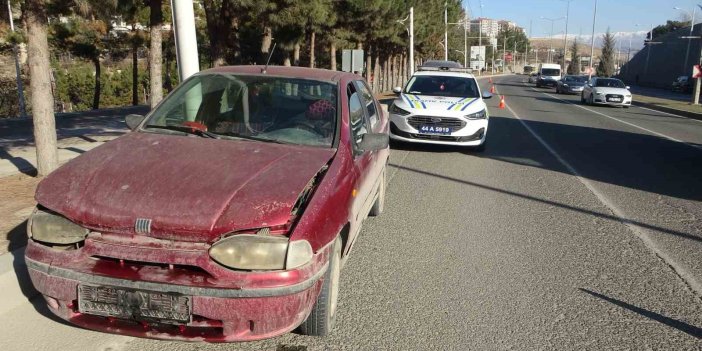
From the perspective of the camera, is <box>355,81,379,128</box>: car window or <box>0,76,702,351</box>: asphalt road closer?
<box>0,76,702,351</box>: asphalt road

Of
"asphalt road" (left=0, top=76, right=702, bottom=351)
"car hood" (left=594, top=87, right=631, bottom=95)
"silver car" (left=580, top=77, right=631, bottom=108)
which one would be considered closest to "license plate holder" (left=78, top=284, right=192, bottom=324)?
"asphalt road" (left=0, top=76, right=702, bottom=351)

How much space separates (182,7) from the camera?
7.40 m

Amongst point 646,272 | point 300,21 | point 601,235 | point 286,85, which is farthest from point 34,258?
point 300,21

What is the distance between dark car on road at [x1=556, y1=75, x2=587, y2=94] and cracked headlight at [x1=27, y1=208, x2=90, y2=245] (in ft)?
133

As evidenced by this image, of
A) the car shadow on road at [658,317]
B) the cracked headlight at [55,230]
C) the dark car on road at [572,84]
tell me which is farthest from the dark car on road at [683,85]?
the cracked headlight at [55,230]

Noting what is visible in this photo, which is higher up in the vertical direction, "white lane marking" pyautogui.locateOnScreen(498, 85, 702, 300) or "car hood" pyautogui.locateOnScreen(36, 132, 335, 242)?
"car hood" pyautogui.locateOnScreen(36, 132, 335, 242)

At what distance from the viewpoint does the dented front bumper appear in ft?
8.97

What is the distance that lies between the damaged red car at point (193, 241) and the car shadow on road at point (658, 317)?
2.05m

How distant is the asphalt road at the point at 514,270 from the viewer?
345 cm

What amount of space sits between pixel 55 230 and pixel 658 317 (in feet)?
12.7

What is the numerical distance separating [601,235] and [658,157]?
631cm

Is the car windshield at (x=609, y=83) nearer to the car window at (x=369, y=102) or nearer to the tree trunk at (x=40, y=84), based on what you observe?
the car window at (x=369, y=102)

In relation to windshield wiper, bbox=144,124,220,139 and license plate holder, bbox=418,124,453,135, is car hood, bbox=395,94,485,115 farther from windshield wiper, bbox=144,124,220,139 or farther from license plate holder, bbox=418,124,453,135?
windshield wiper, bbox=144,124,220,139

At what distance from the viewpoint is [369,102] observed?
5668 millimetres
